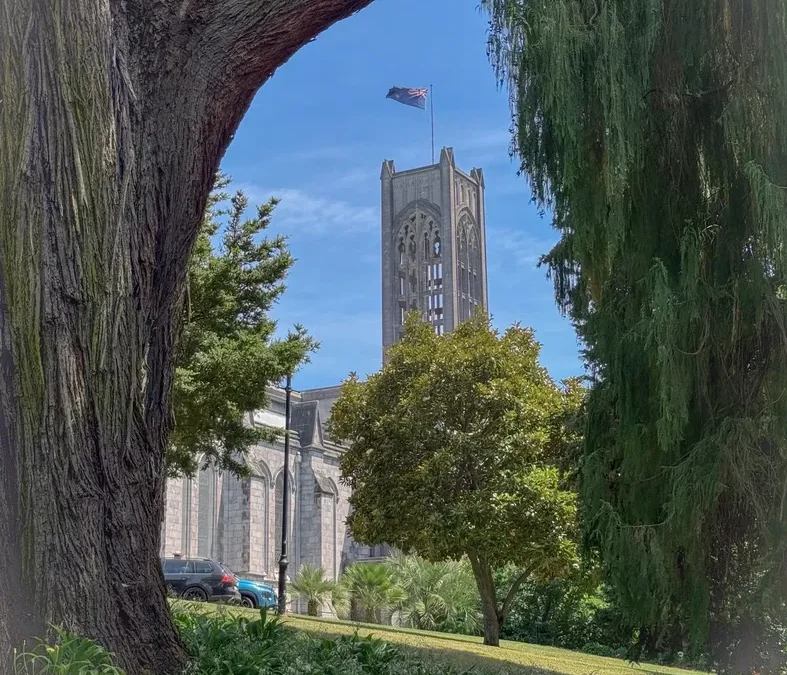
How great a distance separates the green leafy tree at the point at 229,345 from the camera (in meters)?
16.9

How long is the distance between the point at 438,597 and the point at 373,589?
2.02m

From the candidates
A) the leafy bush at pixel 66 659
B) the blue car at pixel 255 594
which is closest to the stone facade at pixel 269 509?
the blue car at pixel 255 594

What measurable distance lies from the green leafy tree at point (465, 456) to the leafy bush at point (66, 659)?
12.9 meters

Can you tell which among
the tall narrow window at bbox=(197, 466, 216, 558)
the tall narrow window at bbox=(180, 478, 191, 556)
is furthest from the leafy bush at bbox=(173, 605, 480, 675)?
the tall narrow window at bbox=(197, 466, 216, 558)

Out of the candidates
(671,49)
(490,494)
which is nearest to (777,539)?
(671,49)

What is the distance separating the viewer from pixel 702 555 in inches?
325

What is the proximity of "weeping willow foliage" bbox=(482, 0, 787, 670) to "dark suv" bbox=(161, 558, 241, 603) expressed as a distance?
46.5 feet

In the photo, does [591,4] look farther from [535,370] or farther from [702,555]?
[535,370]

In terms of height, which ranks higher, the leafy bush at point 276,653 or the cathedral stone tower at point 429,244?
the cathedral stone tower at point 429,244

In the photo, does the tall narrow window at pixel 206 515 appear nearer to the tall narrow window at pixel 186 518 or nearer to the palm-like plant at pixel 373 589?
the tall narrow window at pixel 186 518

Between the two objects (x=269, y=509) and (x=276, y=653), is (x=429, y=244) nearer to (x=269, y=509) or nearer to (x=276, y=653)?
(x=269, y=509)

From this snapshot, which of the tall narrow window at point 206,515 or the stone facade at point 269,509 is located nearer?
the stone facade at point 269,509

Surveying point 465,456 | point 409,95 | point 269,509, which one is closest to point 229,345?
point 465,456

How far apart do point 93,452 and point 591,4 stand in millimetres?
6840
